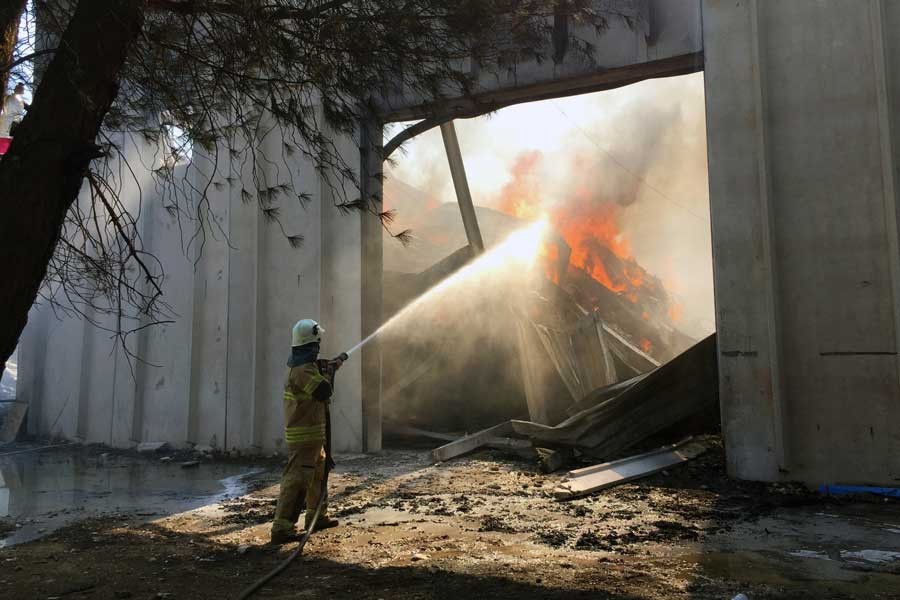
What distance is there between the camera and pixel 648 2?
7012mm

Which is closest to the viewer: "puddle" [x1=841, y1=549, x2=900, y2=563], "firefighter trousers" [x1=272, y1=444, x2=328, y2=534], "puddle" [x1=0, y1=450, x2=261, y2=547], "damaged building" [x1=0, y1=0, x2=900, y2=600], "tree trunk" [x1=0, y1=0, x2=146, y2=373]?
"tree trunk" [x1=0, y1=0, x2=146, y2=373]

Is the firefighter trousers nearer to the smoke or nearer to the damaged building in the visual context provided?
the damaged building

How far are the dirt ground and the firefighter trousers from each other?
215 mm

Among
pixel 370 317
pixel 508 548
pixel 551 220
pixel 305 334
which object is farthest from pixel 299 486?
pixel 551 220

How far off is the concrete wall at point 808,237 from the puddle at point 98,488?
17.3 feet

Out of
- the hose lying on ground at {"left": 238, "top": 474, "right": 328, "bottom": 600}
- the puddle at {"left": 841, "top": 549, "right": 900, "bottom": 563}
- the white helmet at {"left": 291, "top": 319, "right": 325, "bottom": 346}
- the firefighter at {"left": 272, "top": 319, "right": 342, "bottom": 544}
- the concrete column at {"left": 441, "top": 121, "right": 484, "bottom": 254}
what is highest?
the concrete column at {"left": 441, "top": 121, "right": 484, "bottom": 254}

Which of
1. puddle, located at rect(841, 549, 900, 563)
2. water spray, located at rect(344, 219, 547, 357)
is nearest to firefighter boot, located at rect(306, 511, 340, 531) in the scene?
puddle, located at rect(841, 549, 900, 563)

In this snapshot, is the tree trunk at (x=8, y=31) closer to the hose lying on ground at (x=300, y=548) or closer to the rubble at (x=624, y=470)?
the hose lying on ground at (x=300, y=548)

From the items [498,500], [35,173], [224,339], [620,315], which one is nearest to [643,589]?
[498,500]

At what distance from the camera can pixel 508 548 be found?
4.13m

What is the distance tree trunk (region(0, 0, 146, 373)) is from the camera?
2.68 meters

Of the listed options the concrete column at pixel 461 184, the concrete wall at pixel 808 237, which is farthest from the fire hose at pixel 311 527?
the concrete column at pixel 461 184

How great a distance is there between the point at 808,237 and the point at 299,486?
Result: 498 cm

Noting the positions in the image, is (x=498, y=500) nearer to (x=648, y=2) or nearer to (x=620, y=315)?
(x=648, y=2)
